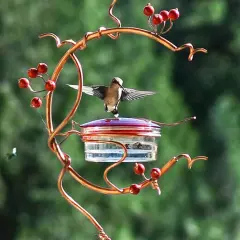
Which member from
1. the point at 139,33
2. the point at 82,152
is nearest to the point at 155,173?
the point at 139,33

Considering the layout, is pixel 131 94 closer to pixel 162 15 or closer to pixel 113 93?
A: pixel 113 93

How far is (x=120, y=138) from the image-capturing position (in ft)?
3.28

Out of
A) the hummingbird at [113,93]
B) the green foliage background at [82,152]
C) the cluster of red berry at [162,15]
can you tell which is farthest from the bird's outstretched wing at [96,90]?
Result: the green foliage background at [82,152]

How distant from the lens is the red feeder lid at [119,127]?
991 mm

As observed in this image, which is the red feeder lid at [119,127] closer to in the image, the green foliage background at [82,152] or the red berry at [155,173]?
the red berry at [155,173]

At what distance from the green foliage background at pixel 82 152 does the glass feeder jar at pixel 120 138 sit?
46.9 inches

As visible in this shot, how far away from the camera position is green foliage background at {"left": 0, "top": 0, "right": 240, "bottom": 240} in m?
2.36

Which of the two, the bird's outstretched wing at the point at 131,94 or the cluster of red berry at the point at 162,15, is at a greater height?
the cluster of red berry at the point at 162,15

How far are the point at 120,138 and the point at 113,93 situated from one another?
0.07 meters

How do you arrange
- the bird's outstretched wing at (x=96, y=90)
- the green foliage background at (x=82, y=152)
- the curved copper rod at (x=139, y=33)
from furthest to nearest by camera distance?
1. the green foliage background at (x=82, y=152)
2. the bird's outstretched wing at (x=96, y=90)
3. the curved copper rod at (x=139, y=33)

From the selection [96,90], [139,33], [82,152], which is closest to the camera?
[139,33]

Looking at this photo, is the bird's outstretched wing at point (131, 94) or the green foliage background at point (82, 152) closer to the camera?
the bird's outstretched wing at point (131, 94)

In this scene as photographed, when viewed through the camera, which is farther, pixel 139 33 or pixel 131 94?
pixel 131 94

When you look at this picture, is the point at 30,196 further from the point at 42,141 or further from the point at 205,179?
the point at 205,179
